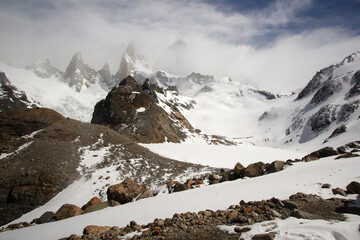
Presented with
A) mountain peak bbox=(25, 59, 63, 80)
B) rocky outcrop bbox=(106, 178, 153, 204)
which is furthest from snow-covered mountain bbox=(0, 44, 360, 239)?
mountain peak bbox=(25, 59, 63, 80)

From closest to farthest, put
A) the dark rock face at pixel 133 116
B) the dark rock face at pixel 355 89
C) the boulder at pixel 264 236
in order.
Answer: the boulder at pixel 264 236
the dark rock face at pixel 133 116
the dark rock face at pixel 355 89

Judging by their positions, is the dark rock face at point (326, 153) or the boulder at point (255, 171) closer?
the boulder at point (255, 171)

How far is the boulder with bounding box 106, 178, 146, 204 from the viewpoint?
38.5 ft

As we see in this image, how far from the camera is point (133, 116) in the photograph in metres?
40.7

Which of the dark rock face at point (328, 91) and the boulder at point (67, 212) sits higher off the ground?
the dark rock face at point (328, 91)

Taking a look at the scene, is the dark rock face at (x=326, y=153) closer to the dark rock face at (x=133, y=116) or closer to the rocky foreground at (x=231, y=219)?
the rocky foreground at (x=231, y=219)

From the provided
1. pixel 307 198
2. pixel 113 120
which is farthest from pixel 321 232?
pixel 113 120

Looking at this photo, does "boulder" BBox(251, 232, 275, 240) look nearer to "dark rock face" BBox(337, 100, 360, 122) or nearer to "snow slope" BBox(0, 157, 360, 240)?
"snow slope" BBox(0, 157, 360, 240)

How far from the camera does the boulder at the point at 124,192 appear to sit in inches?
462

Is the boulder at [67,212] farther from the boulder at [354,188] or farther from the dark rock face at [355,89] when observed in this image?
the dark rock face at [355,89]

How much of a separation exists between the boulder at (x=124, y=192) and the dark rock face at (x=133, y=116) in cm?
2230

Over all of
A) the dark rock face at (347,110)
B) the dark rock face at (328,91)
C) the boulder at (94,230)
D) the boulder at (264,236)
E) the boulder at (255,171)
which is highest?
the dark rock face at (328,91)

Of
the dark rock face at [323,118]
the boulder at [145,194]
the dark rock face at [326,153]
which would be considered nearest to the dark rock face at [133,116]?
the boulder at [145,194]

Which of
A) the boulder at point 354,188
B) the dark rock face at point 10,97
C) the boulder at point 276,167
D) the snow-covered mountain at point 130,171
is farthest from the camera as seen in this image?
the dark rock face at point 10,97
